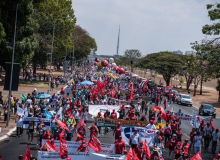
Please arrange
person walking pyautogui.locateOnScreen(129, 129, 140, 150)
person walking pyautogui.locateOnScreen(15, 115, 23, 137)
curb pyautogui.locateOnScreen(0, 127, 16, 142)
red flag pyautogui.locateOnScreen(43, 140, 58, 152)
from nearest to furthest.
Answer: red flag pyautogui.locateOnScreen(43, 140, 58, 152) < person walking pyautogui.locateOnScreen(129, 129, 140, 150) < person walking pyautogui.locateOnScreen(15, 115, 23, 137) < curb pyautogui.locateOnScreen(0, 127, 16, 142)

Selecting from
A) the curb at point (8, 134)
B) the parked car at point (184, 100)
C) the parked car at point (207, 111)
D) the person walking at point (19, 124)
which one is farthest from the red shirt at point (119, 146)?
the parked car at point (184, 100)

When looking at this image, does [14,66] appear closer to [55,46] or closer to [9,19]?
[9,19]

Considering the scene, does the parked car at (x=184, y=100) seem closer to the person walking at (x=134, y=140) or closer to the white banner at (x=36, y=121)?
the white banner at (x=36, y=121)

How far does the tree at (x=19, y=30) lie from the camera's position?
37.7 m

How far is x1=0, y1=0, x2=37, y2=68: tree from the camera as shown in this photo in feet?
124

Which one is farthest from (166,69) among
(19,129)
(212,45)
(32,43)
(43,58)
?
(19,129)

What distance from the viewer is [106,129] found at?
20750 mm

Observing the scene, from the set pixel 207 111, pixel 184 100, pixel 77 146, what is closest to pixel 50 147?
pixel 77 146

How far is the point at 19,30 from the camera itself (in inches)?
1594

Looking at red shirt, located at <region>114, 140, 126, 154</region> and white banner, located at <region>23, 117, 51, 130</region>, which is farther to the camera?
white banner, located at <region>23, 117, 51, 130</region>

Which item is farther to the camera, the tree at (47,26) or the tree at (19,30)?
the tree at (47,26)

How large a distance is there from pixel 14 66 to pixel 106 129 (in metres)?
7.58

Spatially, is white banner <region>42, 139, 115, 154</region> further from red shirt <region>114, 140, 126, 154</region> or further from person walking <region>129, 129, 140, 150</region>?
person walking <region>129, 129, 140, 150</region>

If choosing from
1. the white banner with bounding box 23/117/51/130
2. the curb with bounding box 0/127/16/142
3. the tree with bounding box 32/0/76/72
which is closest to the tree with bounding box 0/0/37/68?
the tree with bounding box 32/0/76/72
